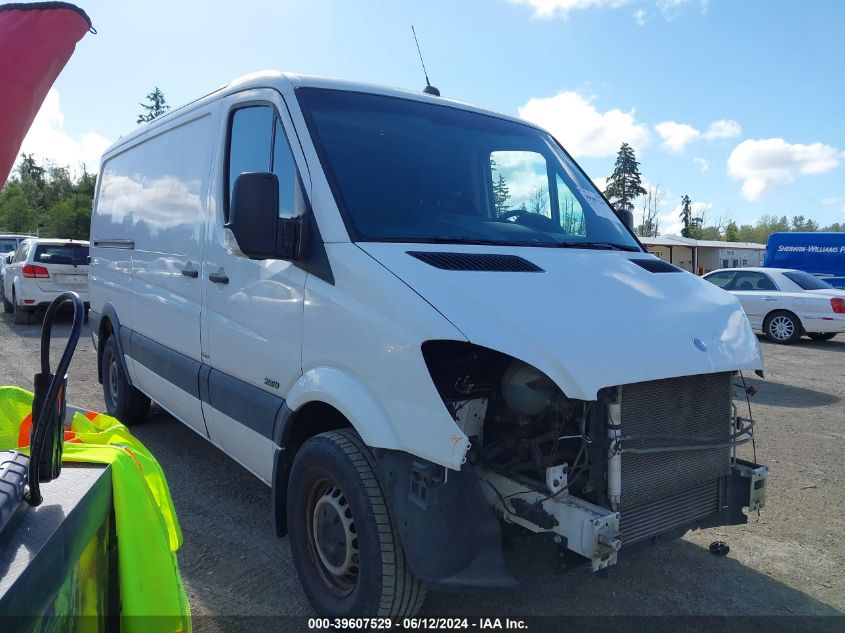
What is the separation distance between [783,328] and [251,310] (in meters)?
13.1

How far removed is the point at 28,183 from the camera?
62.0 metres

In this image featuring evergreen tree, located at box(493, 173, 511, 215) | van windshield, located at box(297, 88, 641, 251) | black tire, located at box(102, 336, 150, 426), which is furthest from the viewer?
black tire, located at box(102, 336, 150, 426)

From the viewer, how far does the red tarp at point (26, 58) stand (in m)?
1.60

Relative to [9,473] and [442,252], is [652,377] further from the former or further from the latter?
[9,473]

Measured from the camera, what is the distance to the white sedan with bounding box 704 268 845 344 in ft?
43.9

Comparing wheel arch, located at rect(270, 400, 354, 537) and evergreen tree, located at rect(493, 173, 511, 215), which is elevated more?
evergreen tree, located at rect(493, 173, 511, 215)

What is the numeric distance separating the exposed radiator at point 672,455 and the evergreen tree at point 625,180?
194 ft

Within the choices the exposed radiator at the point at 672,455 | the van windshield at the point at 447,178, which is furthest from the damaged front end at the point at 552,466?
the van windshield at the point at 447,178

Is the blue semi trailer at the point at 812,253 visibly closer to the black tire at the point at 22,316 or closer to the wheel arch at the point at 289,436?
the black tire at the point at 22,316

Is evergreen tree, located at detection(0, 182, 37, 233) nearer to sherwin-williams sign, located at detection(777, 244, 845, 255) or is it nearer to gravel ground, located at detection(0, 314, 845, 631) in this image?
sherwin-williams sign, located at detection(777, 244, 845, 255)

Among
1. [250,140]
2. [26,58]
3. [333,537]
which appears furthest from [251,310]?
[26,58]

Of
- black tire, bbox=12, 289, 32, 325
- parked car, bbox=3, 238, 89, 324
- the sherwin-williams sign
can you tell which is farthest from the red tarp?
the sherwin-williams sign

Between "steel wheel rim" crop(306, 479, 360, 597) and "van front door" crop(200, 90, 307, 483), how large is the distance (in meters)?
0.47

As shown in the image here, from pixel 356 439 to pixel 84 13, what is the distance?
1.84 meters
